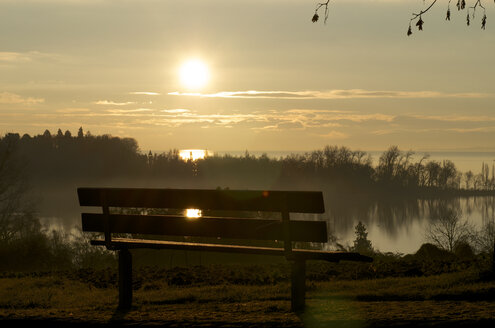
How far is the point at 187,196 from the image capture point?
768 cm

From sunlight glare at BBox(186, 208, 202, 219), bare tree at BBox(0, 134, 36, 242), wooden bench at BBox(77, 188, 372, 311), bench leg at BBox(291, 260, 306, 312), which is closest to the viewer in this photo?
wooden bench at BBox(77, 188, 372, 311)

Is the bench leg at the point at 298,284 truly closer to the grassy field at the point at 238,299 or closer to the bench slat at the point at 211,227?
the grassy field at the point at 238,299

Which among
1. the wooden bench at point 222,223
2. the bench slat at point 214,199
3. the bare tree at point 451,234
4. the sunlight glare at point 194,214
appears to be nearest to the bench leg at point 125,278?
the wooden bench at point 222,223

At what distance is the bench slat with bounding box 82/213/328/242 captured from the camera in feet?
24.1

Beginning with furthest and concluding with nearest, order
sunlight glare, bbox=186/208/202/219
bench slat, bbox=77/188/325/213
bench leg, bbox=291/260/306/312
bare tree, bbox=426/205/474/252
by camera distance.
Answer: bare tree, bbox=426/205/474/252 < sunlight glare, bbox=186/208/202/219 < bench leg, bbox=291/260/306/312 < bench slat, bbox=77/188/325/213

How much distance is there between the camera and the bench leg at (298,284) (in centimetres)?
749

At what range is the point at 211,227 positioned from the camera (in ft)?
26.0

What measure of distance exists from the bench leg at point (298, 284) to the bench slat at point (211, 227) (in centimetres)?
32

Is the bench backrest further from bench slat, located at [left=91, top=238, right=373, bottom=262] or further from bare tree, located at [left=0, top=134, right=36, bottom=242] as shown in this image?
bare tree, located at [left=0, top=134, right=36, bottom=242]

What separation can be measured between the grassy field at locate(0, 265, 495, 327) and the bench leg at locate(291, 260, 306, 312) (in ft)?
0.44

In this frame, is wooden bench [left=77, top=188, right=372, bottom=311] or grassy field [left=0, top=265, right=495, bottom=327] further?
wooden bench [left=77, top=188, right=372, bottom=311]

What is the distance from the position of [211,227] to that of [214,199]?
1.63ft

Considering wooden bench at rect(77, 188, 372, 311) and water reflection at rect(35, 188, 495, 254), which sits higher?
wooden bench at rect(77, 188, 372, 311)

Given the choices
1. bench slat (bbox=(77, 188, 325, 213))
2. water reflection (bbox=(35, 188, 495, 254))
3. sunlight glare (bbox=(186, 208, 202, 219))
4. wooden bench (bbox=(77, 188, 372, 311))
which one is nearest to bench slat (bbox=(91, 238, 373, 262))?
wooden bench (bbox=(77, 188, 372, 311))
